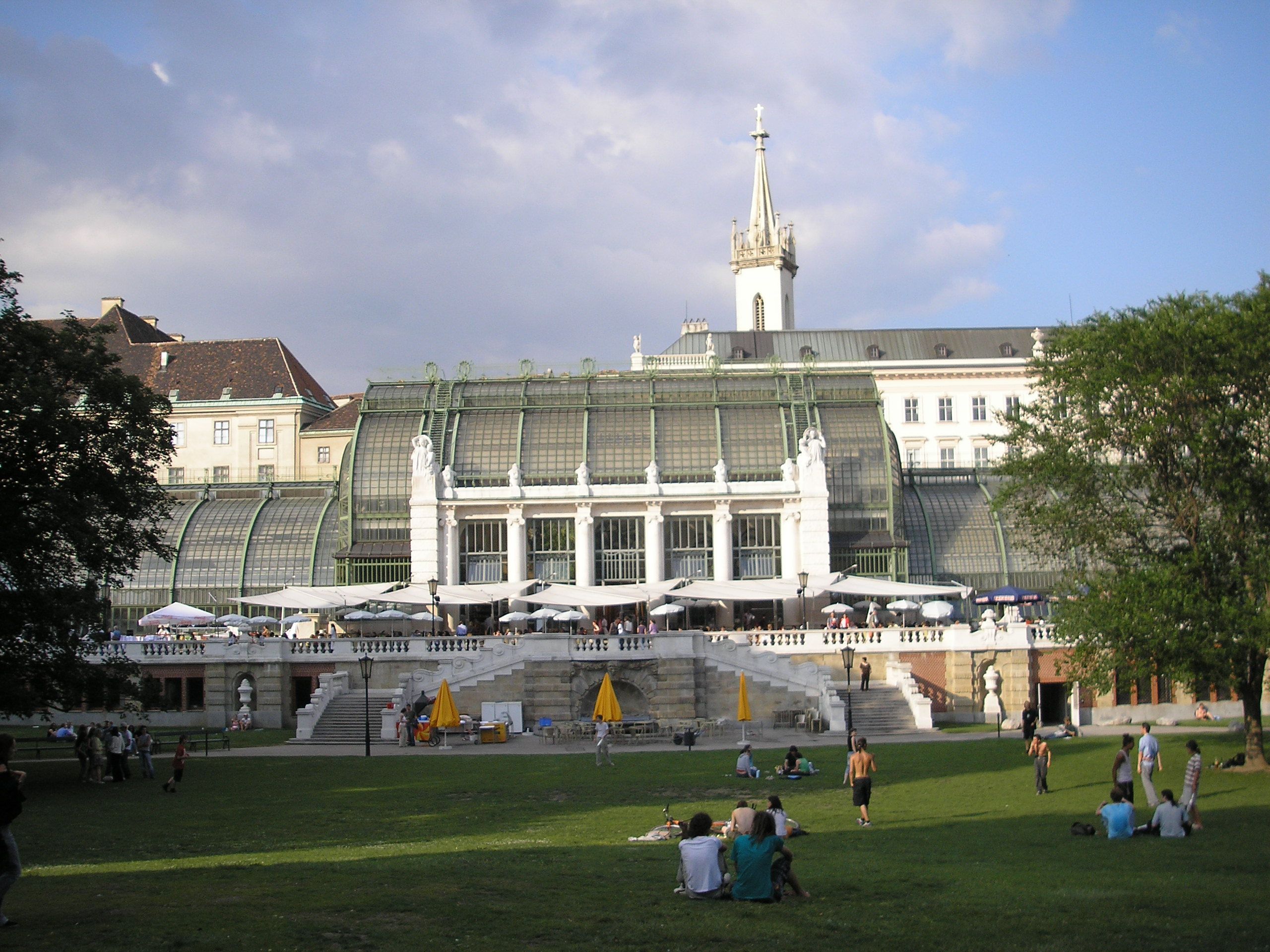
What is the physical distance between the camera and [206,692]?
5966cm

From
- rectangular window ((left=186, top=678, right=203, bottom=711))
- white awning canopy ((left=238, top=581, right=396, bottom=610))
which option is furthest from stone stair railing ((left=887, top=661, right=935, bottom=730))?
rectangular window ((left=186, top=678, right=203, bottom=711))

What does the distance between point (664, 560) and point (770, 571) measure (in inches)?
204

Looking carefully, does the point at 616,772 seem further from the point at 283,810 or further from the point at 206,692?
the point at 206,692

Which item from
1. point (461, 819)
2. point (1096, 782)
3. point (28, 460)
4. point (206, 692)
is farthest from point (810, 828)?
point (206, 692)

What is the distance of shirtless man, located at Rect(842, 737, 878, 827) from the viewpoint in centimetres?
2883

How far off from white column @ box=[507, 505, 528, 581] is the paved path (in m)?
15.9

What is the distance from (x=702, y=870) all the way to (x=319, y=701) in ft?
120

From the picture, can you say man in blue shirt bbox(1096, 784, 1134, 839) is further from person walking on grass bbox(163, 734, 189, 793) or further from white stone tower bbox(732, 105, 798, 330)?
white stone tower bbox(732, 105, 798, 330)

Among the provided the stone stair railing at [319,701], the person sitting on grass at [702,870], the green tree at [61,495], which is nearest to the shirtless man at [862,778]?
the person sitting on grass at [702,870]

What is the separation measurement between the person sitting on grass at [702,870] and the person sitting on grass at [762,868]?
0.87ft

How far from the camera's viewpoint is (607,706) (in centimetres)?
4769

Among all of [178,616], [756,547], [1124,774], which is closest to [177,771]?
[1124,774]

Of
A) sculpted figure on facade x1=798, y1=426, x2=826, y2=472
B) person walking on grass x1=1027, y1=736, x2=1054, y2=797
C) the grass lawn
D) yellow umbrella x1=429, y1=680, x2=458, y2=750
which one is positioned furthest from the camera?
sculpted figure on facade x1=798, y1=426, x2=826, y2=472

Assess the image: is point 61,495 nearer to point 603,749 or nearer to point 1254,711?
point 603,749
